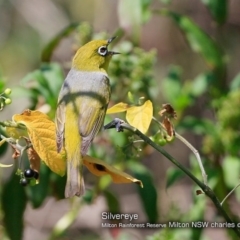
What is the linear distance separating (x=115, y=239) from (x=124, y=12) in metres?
1.50

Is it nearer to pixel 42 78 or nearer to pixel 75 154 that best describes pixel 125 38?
pixel 42 78

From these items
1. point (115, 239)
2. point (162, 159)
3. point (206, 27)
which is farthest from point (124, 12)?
point (206, 27)

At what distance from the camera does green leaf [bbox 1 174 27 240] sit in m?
3.98

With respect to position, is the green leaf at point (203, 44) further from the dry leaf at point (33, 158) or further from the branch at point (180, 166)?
the dry leaf at point (33, 158)

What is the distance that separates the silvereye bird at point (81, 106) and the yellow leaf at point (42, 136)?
0.29 metres

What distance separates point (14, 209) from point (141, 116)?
141 centimetres

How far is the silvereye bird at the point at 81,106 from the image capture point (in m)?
3.35

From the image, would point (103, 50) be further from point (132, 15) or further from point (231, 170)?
point (231, 170)

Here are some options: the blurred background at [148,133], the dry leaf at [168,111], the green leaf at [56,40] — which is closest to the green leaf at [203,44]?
the blurred background at [148,133]

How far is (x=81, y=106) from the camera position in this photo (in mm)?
3699

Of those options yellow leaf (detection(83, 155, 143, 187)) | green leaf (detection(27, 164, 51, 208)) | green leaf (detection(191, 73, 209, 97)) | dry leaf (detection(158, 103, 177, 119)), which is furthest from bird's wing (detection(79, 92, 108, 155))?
green leaf (detection(191, 73, 209, 97))

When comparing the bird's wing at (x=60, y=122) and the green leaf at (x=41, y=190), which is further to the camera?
the green leaf at (x=41, y=190)

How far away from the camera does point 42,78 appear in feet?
13.1

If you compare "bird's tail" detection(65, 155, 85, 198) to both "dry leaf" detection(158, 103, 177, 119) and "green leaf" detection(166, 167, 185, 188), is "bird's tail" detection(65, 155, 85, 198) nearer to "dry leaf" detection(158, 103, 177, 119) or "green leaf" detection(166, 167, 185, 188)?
"dry leaf" detection(158, 103, 177, 119)
